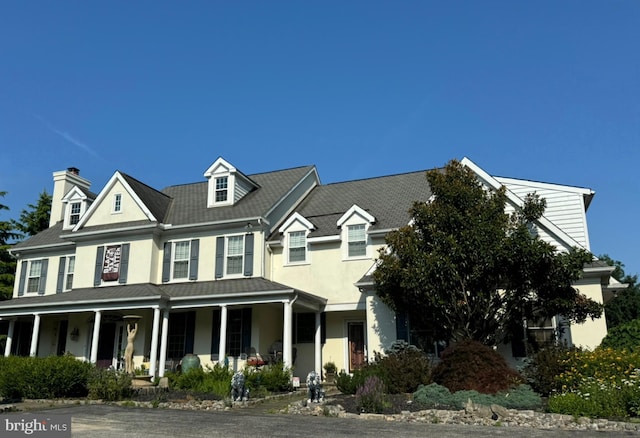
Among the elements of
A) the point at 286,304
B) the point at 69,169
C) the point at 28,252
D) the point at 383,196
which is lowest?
the point at 286,304

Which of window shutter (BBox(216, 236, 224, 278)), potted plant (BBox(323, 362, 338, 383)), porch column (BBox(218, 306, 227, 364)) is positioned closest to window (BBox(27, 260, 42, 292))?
window shutter (BBox(216, 236, 224, 278))

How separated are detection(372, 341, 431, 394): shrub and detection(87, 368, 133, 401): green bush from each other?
739 centimetres

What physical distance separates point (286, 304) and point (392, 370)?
5647mm

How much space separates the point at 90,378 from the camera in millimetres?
15984

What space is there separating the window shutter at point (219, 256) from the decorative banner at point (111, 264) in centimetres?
472

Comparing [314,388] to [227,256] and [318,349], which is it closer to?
[318,349]

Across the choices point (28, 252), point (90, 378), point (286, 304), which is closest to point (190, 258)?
point (286, 304)

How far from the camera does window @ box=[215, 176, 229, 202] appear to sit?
2466cm

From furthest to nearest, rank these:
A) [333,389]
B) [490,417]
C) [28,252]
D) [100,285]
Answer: [28,252] < [100,285] < [333,389] < [490,417]

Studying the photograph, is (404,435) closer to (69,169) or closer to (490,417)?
(490,417)

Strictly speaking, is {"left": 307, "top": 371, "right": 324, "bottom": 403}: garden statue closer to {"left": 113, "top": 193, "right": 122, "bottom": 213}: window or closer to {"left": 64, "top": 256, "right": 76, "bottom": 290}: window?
{"left": 113, "top": 193, "right": 122, "bottom": 213}: window

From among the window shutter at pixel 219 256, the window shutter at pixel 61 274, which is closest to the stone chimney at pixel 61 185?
the window shutter at pixel 61 274

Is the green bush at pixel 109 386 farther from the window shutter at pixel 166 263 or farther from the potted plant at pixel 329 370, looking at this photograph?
the potted plant at pixel 329 370

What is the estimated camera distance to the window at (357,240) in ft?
70.5
